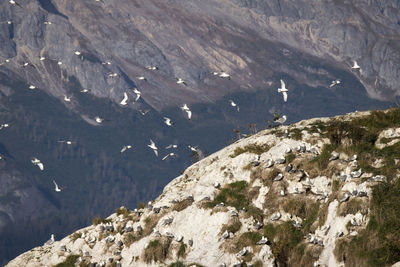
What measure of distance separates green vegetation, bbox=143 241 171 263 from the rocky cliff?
0.24ft

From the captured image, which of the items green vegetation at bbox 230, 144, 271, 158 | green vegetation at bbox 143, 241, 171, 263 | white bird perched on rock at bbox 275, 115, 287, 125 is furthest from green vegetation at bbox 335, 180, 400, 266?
white bird perched on rock at bbox 275, 115, 287, 125

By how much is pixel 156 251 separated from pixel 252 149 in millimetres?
11745

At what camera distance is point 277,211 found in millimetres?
53344

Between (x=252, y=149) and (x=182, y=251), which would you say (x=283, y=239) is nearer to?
(x=182, y=251)

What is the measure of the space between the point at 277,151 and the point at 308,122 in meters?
8.02

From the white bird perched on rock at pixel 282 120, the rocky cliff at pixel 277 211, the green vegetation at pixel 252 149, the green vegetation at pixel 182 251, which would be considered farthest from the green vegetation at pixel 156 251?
the white bird perched on rock at pixel 282 120

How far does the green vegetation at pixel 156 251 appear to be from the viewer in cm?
5381

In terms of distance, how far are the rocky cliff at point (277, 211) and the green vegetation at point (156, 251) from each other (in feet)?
0.24

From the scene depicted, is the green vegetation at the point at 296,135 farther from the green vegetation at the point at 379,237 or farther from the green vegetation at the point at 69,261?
the green vegetation at the point at 69,261

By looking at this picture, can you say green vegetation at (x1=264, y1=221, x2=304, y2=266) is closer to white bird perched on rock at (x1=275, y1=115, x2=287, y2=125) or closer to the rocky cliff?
the rocky cliff

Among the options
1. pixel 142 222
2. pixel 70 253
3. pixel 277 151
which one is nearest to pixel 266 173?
pixel 277 151

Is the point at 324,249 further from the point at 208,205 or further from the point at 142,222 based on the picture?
the point at 142,222

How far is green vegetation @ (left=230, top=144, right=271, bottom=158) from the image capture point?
59.3 metres

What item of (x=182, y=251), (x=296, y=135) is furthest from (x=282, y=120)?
(x=182, y=251)
